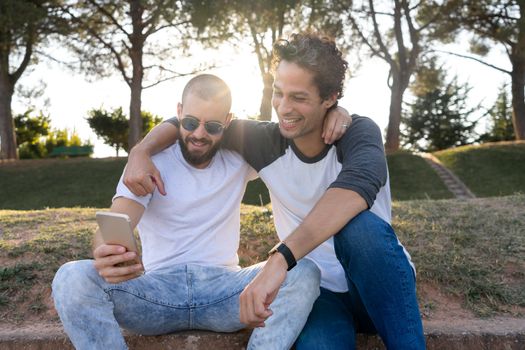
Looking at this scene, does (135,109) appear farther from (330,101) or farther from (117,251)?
(117,251)

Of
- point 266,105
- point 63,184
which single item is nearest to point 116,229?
point 63,184

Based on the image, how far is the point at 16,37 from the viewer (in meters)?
20.0

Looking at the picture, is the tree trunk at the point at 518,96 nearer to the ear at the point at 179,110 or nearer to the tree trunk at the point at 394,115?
the tree trunk at the point at 394,115

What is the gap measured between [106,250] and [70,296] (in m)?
0.25

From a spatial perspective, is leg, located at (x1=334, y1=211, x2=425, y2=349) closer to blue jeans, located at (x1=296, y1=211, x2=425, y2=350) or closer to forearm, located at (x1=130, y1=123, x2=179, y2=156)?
blue jeans, located at (x1=296, y1=211, x2=425, y2=350)

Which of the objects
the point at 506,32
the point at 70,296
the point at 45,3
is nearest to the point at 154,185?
the point at 70,296

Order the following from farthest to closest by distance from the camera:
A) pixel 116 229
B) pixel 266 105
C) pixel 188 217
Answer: pixel 266 105 < pixel 188 217 < pixel 116 229

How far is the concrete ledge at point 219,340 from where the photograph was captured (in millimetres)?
2957

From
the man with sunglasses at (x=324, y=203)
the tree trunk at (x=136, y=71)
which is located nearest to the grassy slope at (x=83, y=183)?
the tree trunk at (x=136, y=71)

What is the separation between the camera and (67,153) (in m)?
31.0

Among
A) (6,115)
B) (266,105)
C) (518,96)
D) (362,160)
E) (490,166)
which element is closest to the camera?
(362,160)

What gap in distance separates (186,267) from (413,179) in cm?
1613

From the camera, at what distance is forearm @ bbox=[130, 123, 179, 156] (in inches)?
120

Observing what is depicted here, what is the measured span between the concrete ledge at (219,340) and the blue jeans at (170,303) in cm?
9
